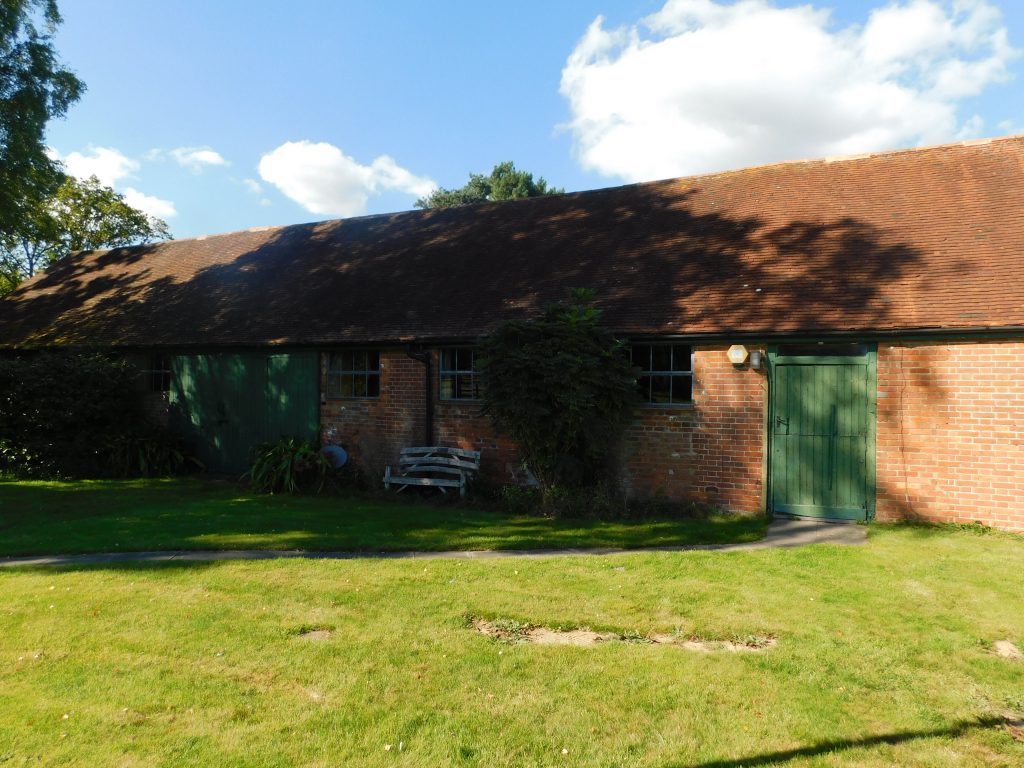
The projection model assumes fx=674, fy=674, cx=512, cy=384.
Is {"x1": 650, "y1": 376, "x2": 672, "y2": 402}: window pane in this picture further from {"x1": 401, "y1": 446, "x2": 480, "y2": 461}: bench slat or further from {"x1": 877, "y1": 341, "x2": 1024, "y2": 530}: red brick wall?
{"x1": 401, "y1": 446, "x2": 480, "y2": 461}: bench slat

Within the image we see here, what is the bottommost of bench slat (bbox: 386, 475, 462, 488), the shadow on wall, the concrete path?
the concrete path

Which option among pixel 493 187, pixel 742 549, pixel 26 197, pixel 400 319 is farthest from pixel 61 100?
pixel 493 187

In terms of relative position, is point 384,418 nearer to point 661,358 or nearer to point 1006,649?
point 661,358

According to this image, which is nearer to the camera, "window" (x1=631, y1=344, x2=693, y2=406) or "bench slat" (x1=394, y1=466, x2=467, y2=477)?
"window" (x1=631, y1=344, x2=693, y2=406)

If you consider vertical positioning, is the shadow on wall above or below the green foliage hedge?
above

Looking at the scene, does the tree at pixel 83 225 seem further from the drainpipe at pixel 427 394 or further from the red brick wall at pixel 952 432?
the red brick wall at pixel 952 432

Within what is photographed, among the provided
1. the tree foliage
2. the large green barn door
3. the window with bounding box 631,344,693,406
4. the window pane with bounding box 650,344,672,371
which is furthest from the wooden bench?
the window pane with bounding box 650,344,672,371

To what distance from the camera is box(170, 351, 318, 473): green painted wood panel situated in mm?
13000

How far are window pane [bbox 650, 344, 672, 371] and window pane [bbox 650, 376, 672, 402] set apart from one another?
0.15 meters

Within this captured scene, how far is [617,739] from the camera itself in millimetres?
3416

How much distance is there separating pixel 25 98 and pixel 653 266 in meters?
14.2

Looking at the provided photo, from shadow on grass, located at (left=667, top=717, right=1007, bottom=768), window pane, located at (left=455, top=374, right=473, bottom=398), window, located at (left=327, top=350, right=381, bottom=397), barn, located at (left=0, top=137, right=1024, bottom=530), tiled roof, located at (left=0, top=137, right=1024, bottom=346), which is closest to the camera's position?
shadow on grass, located at (left=667, top=717, right=1007, bottom=768)

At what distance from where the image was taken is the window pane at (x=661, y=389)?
32.7ft

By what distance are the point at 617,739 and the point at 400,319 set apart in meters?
9.59
